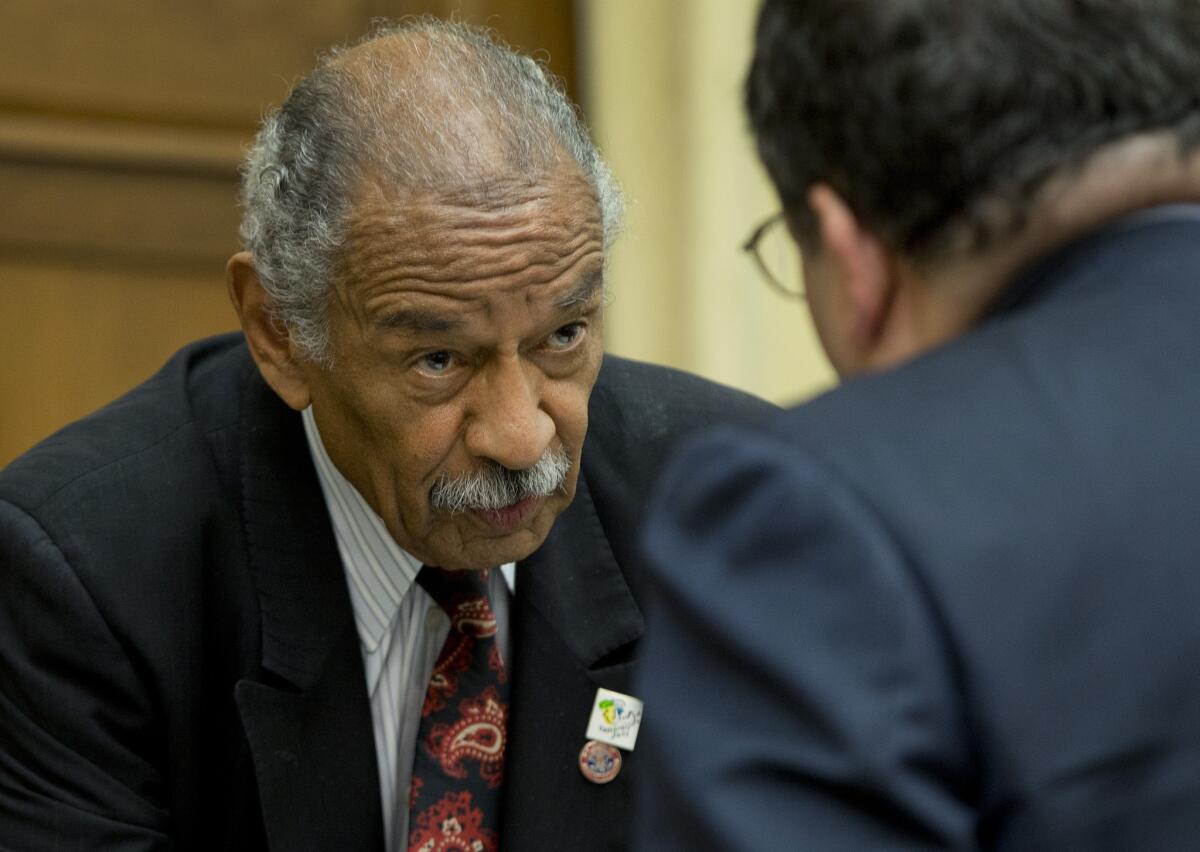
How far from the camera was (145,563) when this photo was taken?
204 cm

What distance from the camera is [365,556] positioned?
7.13ft

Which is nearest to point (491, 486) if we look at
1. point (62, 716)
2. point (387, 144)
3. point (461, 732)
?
point (461, 732)

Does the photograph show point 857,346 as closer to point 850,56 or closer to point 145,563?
point 850,56

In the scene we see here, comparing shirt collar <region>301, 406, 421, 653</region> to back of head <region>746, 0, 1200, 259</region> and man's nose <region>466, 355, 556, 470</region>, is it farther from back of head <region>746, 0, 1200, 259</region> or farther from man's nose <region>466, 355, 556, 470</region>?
back of head <region>746, 0, 1200, 259</region>

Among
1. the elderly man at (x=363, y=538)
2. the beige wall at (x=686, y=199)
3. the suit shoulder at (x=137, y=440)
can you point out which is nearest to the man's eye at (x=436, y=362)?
the elderly man at (x=363, y=538)

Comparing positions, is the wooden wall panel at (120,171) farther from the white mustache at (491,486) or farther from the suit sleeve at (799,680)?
the suit sleeve at (799,680)

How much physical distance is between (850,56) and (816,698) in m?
Answer: 0.42

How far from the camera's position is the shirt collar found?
215cm

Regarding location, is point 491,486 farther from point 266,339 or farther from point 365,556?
point 266,339

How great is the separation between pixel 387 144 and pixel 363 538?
1.69 ft

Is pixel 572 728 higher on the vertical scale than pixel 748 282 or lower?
lower

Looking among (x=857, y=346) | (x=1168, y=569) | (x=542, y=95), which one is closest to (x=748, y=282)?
(x=542, y=95)

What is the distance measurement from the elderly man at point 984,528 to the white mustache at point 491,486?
39.6 inches

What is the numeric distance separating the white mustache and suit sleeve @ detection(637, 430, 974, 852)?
1.04 m
